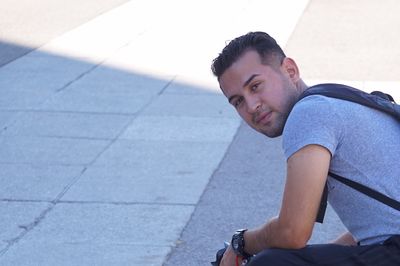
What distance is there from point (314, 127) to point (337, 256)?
0.47 metres

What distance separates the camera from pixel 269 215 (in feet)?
19.7

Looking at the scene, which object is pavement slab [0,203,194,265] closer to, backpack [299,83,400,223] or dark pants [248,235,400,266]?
dark pants [248,235,400,266]

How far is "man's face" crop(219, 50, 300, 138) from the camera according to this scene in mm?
3340

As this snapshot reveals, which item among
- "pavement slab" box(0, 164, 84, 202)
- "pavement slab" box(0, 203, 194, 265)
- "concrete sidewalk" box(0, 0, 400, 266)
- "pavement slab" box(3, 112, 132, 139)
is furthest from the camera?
"pavement slab" box(3, 112, 132, 139)

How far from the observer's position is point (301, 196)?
3.11 metres

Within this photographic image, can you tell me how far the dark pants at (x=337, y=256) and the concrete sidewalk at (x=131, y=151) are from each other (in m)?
2.10

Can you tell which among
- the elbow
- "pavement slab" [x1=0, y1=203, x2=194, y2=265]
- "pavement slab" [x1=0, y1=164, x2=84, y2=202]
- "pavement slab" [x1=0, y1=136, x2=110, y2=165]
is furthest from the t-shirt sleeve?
"pavement slab" [x1=0, y1=136, x2=110, y2=165]

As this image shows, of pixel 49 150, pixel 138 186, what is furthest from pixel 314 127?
pixel 49 150

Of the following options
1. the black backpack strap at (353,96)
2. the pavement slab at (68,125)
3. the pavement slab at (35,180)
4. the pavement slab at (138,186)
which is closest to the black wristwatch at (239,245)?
the black backpack strap at (353,96)

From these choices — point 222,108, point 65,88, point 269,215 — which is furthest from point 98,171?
point 65,88

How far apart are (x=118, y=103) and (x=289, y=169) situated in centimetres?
618

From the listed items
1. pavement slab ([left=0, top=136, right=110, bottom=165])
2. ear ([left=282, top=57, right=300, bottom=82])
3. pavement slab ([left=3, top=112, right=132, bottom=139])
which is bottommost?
pavement slab ([left=3, top=112, right=132, bottom=139])

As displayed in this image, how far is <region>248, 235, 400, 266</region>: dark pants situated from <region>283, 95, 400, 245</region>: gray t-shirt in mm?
49

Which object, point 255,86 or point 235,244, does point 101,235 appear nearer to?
point 235,244
